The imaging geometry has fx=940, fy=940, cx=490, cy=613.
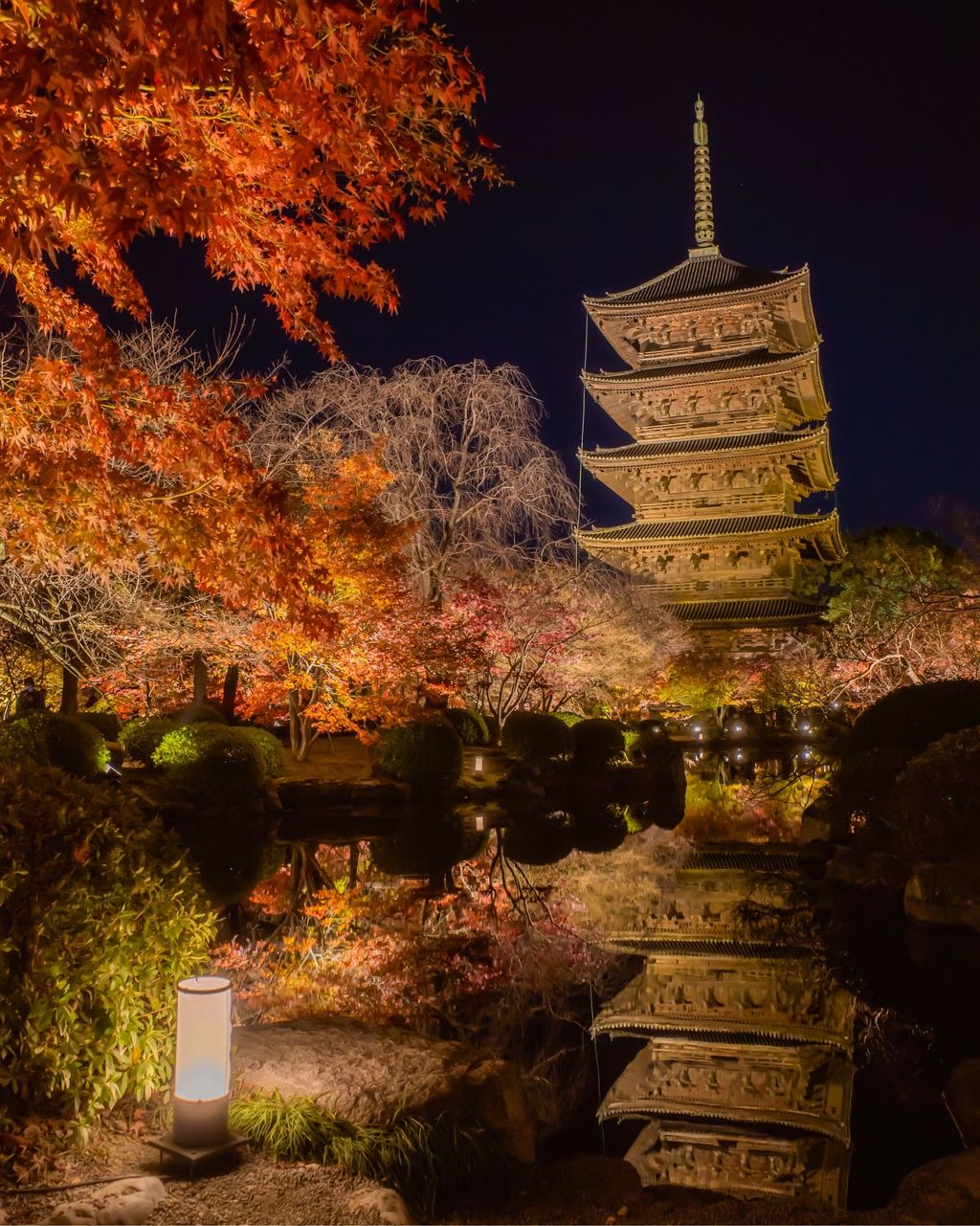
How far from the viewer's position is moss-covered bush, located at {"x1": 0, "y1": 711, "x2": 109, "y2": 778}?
16.3 metres

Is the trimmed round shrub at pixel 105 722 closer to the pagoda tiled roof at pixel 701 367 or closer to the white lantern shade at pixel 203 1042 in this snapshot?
the white lantern shade at pixel 203 1042

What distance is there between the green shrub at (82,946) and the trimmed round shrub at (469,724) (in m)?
20.9

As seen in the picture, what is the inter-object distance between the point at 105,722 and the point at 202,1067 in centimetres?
2179

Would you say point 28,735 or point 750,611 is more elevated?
point 750,611

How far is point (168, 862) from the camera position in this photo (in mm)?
3986

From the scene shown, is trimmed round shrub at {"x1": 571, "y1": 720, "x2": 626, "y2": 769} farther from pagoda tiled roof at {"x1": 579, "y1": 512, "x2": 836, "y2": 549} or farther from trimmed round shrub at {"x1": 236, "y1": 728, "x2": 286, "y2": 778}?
pagoda tiled roof at {"x1": 579, "y1": 512, "x2": 836, "y2": 549}

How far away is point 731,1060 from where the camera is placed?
19.7 ft

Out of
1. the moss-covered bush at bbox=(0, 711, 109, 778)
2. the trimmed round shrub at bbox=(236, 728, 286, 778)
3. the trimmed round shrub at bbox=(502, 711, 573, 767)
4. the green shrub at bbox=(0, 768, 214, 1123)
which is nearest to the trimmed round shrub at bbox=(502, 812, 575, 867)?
the trimmed round shrub at bbox=(502, 711, 573, 767)

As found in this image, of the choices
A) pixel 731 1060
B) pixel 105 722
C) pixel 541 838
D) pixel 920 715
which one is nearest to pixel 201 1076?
pixel 731 1060

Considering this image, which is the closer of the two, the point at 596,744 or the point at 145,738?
the point at 145,738

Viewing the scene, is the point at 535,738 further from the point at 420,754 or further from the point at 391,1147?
the point at 391,1147

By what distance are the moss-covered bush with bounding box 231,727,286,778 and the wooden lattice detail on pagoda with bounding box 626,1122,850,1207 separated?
13.9 meters

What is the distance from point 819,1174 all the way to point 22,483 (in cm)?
587

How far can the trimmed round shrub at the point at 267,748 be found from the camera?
18059 millimetres
